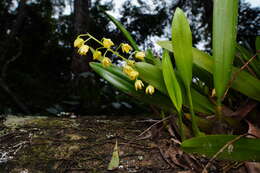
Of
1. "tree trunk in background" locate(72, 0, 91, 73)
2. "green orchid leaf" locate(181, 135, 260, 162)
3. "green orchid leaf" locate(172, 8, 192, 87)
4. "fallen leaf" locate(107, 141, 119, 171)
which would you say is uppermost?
"tree trunk in background" locate(72, 0, 91, 73)

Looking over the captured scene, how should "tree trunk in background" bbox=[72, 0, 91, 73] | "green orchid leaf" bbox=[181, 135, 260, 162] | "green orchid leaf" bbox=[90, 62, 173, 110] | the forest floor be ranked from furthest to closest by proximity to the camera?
"tree trunk in background" bbox=[72, 0, 91, 73] < "green orchid leaf" bbox=[90, 62, 173, 110] < the forest floor < "green orchid leaf" bbox=[181, 135, 260, 162]

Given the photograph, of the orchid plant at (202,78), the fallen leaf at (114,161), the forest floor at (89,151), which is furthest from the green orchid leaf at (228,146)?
the fallen leaf at (114,161)

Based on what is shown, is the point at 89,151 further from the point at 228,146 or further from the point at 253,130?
the point at 253,130

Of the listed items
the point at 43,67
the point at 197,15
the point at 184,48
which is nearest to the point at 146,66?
the point at 184,48

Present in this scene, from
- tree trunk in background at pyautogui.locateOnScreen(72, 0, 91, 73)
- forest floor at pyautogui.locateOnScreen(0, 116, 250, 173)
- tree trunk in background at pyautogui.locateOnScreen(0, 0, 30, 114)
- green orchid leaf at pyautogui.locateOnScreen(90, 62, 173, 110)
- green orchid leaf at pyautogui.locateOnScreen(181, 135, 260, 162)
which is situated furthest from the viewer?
tree trunk in background at pyautogui.locateOnScreen(72, 0, 91, 73)

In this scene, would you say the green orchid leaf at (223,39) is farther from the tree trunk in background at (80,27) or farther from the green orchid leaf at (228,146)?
the tree trunk in background at (80,27)

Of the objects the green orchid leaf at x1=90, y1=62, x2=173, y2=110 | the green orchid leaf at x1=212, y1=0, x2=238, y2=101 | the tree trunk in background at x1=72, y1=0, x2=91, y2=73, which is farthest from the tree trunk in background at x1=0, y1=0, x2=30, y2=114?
the green orchid leaf at x1=212, y1=0, x2=238, y2=101

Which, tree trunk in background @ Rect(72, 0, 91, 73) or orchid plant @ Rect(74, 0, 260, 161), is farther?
tree trunk in background @ Rect(72, 0, 91, 73)

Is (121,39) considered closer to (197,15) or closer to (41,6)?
(197,15)

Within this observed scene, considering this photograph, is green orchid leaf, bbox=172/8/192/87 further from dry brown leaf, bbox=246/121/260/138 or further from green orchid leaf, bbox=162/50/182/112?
dry brown leaf, bbox=246/121/260/138

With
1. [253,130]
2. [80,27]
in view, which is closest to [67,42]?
[80,27]
